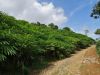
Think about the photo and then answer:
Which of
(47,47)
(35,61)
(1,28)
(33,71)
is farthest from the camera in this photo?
(47,47)

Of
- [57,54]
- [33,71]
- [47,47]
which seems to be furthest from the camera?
[57,54]

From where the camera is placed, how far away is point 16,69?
1230 cm

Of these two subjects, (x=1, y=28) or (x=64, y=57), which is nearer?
(x=1, y=28)

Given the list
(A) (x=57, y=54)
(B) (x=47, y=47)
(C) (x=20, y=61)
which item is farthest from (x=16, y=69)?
(A) (x=57, y=54)

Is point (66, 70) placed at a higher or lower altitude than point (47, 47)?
lower

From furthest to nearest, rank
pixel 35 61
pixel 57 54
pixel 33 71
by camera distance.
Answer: pixel 57 54
pixel 35 61
pixel 33 71

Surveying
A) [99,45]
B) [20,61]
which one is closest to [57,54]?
[99,45]

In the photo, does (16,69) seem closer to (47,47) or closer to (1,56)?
(1,56)

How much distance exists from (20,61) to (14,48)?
1804 millimetres

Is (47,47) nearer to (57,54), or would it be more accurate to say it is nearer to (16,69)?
(57,54)

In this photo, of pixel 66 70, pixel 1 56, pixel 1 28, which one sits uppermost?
pixel 1 28

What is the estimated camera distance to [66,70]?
13.7 m

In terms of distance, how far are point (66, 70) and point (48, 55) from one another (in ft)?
13.6

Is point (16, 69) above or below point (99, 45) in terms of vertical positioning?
below
